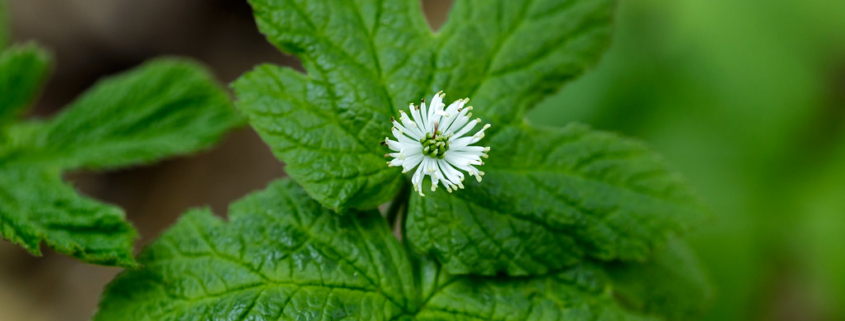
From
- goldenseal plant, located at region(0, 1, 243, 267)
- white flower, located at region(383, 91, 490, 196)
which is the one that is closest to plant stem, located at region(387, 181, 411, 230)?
white flower, located at region(383, 91, 490, 196)

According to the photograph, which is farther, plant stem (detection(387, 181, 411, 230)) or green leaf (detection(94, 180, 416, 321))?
plant stem (detection(387, 181, 411, 230))

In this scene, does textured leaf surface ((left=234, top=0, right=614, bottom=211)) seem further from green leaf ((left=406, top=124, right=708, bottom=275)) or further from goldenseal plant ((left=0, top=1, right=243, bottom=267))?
goldenseal plant ((left=0, top=1, right=243, bottom=267))

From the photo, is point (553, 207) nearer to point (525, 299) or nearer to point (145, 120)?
point (525, 299)

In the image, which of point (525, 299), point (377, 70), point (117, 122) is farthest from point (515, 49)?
point (117, 122)

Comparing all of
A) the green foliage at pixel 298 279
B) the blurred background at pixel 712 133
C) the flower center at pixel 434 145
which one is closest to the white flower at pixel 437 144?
the flower center at pixel 434 145

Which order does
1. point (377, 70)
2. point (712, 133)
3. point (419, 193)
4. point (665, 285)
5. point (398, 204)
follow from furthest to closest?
point (712, 133) < point (665, 285) < point (398, 204) < point (377, 70) < point (419, 193)
